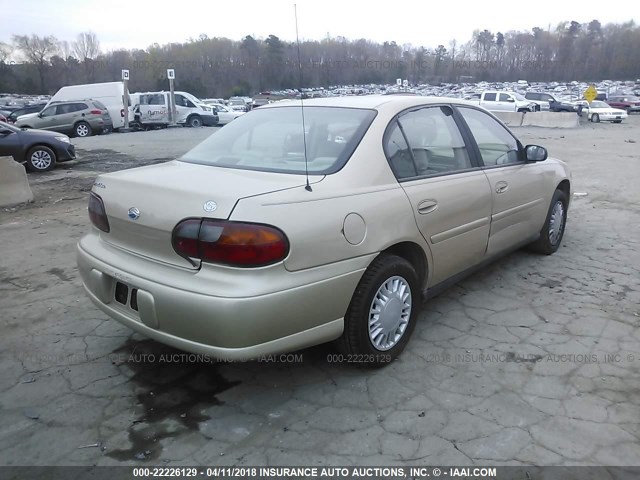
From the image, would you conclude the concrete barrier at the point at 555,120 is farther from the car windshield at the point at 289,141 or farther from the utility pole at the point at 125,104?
the car windshield at the point at 289,141

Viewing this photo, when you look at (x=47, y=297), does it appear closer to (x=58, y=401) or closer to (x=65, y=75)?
(x=58, y=401)

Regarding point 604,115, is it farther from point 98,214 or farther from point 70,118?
point 98,214

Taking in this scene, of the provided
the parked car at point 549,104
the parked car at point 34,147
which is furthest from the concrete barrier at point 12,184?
the parked car at point 549,104

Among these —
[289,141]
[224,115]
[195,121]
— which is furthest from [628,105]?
[289,141]

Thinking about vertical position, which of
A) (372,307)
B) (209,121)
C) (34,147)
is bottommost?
(372,307)

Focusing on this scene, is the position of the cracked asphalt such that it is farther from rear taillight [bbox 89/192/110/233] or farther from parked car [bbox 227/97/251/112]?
parked car [bbox 227/97/251/112]

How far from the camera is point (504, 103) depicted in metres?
29.5

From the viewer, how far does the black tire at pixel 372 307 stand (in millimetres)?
2822

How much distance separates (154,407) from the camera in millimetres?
2748

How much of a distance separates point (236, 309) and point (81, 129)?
21.6m

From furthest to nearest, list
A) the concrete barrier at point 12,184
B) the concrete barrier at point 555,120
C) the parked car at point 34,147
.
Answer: the concrete barrier at point 555,120, the parked car at point 34,147, the concrete barrier at point 12,184

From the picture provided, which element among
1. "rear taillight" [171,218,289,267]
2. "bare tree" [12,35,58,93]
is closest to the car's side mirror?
"rear taillight" [171,218,289,267]

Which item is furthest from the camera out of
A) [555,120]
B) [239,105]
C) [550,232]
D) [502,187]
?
[239,105]

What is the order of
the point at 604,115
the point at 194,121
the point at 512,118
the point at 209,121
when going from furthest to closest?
the point at 604,115, the point at 512,118, the point at 209,121, the point at 194,121
